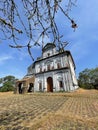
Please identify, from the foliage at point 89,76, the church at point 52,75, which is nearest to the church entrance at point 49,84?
the church at point 52,75

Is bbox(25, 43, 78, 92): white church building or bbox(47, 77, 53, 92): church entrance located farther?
bbox(47, 77, 53, 92): church entrance

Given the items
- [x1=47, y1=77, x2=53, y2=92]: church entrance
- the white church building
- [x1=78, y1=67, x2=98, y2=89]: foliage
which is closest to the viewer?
the white church building

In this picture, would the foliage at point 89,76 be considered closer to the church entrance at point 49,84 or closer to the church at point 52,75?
the church at point 52,75

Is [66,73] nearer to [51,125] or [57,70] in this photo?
[57,70]

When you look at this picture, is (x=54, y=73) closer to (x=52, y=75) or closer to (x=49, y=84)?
(x=52, y=75)

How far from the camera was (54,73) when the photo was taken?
2412 centimetres

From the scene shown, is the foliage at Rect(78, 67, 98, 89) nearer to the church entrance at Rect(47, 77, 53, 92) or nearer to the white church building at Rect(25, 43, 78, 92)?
the white church building at Rect(25, 43, 78, 92)

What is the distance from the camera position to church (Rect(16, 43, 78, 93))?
22438mm

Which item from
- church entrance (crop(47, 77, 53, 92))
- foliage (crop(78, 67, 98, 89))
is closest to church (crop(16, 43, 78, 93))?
church entrance (crop(47, 77, 53, 92))

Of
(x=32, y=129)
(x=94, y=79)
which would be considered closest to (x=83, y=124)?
(x=32, y=129)

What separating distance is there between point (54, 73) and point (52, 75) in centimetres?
59

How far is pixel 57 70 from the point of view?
938 inches

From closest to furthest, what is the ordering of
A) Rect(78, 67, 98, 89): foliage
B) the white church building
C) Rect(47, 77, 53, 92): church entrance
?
the white church building, Rect(47, 77, 53, 92): church entrance, Rect(78, 67, 98, 89): foliage

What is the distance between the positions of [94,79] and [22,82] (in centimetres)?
2803
